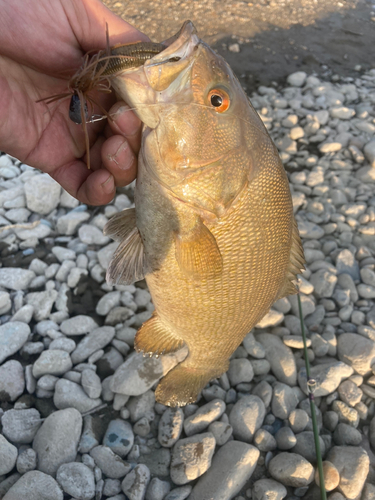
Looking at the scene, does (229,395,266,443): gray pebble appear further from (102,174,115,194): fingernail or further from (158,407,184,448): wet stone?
(102,174,115,194): fingernail

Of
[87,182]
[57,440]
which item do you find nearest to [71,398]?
[57,440]

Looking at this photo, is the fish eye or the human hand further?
the human hand

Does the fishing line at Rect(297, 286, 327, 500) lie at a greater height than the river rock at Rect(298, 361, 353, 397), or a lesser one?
greater

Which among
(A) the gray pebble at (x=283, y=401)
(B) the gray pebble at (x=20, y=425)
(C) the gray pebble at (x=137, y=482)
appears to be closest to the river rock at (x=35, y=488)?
(B) the gray pebble at (x=20, y=425)

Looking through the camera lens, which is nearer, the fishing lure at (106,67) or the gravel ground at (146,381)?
the fishing lure at (106,67)

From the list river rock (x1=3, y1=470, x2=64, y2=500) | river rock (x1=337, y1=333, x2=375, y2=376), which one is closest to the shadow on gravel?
river rock (x1=337, y1=333, x2=375, y2=376)

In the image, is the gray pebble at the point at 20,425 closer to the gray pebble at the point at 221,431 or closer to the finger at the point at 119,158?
the gray pebble at the point at 221,431

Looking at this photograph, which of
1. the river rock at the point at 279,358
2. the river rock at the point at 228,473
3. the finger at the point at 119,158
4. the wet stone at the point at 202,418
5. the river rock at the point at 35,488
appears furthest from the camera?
the river rock at the point at 279,358
